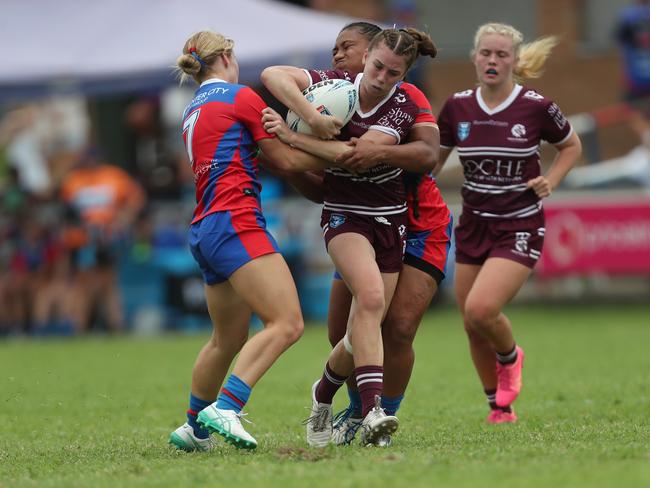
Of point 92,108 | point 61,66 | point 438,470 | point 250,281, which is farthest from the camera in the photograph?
point 92,108

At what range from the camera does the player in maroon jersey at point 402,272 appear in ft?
22.2

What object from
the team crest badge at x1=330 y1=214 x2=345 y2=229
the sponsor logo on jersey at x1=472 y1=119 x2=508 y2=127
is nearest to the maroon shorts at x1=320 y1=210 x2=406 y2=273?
the team crest badge at x1=330 y1=214 x2=345 y2=229

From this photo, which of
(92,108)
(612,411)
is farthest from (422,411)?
(92,108)

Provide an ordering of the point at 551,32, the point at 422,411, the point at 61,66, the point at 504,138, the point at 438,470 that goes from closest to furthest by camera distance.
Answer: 1. the point at 438,470
2. the point at 504,138
3. the point at 422,411
4. the point at 61,66
5. the point at 551,32

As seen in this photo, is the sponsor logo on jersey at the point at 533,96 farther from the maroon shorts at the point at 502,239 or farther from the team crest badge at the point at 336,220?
the team crest badge at the point at 336,220

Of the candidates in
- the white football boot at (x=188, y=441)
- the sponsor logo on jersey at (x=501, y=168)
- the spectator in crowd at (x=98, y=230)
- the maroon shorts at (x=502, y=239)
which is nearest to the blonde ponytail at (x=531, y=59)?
the sponsor logo on jersey at (x=501, y=168)

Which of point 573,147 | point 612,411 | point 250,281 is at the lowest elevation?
point 612,411

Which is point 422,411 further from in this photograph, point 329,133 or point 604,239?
point 604,239

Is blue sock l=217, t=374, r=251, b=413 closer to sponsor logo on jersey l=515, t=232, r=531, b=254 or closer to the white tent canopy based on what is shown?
sponsor logo on jersey l=515, t=232, r=531, b=254

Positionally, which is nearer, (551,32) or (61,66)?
(61,66)

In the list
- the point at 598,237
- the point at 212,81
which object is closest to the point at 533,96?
the point at 212,81

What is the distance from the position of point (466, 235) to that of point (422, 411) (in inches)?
49.1

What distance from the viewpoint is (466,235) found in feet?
25.7

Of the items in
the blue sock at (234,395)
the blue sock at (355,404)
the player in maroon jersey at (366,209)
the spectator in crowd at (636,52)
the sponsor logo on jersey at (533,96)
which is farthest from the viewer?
the spectator in crowd at (636,52)
